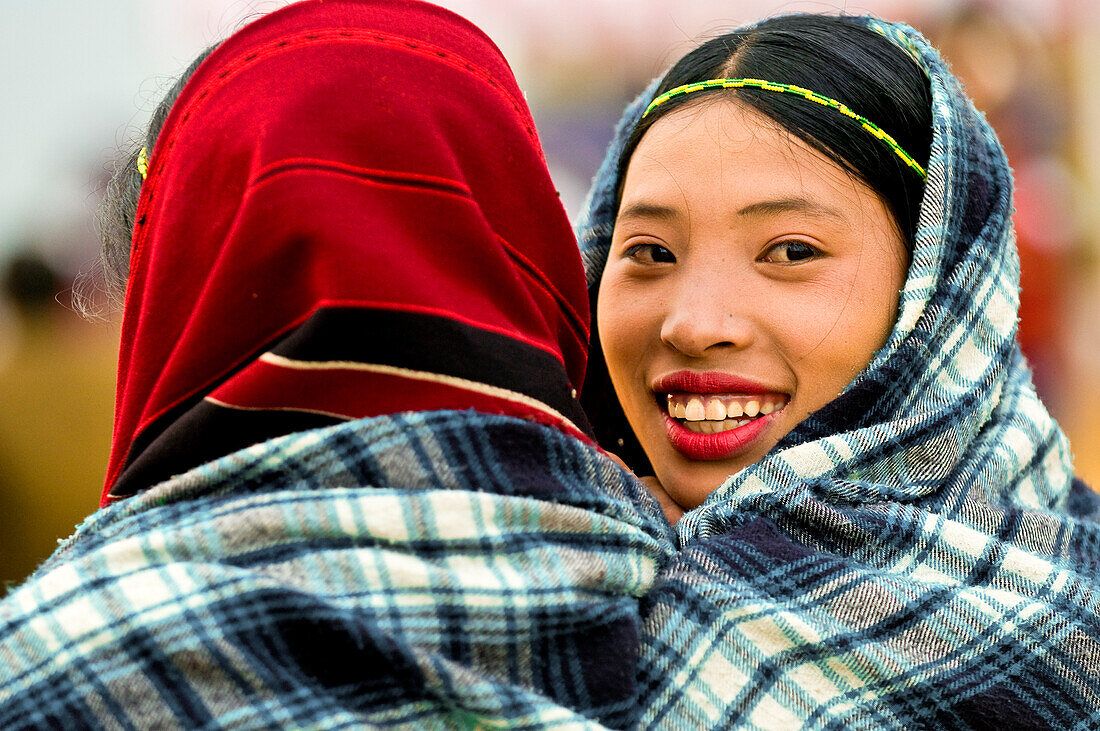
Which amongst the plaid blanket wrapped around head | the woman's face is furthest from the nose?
the plaid blanket wrapped around head

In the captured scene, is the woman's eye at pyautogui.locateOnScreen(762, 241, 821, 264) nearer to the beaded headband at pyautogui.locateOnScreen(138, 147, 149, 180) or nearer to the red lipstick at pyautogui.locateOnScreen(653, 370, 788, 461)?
the red lipstick at pyautogui.locateOnScreen(653, 370, 788, 461)

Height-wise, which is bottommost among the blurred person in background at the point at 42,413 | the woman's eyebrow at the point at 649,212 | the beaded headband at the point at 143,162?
the blurred person in background at the point at 42,413

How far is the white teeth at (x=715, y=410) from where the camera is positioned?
163 centimetres

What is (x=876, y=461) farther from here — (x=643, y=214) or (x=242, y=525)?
(x=242, y=525)

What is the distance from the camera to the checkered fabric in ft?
2.85

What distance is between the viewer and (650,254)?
173 centimetres

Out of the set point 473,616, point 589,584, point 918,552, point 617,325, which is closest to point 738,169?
point 617,325

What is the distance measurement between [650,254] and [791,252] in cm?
24

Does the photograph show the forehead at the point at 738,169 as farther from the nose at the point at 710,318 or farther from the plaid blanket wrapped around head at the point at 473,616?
the plaid blanket wrapped around head at the point at 473,616

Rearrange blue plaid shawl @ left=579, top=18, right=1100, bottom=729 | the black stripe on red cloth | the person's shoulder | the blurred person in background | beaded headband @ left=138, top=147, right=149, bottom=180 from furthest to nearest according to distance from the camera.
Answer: the blurred person in background < the person's shoulder < beaded headband @ left=138, top=147, right=149, bottom=180 < blue plaid shawl @ left=579, top=18, right=1100, bottom=729 < the black stripe on red cloth

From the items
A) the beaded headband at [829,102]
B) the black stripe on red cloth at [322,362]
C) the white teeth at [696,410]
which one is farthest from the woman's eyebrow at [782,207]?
the black stripe on red cloth at [322,362]

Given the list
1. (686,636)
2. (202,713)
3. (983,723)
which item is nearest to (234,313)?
(202,713)

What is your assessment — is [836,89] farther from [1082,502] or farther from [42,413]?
[42,413]

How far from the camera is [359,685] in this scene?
92 cm
